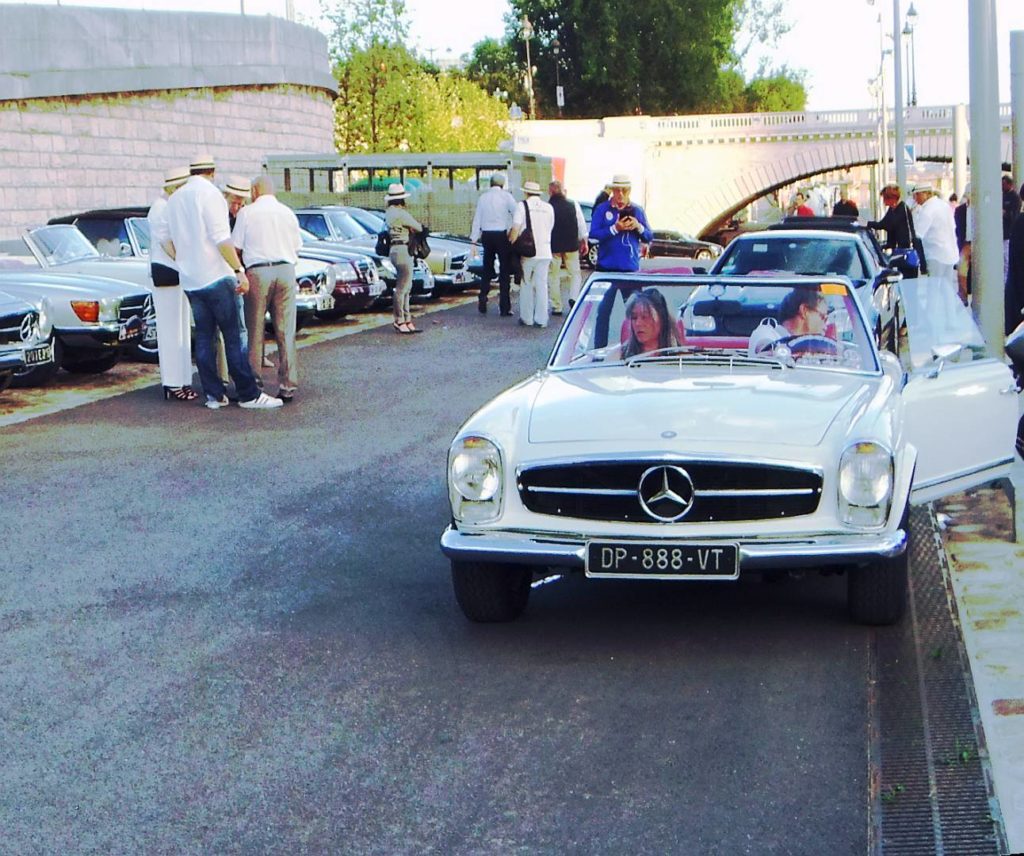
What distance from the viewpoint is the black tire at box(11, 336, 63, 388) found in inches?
560

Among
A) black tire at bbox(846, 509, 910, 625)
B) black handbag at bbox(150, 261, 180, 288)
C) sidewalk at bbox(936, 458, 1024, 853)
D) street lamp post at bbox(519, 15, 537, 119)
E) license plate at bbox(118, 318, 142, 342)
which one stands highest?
street lamp post at bbox(519, 15, 537, 119)

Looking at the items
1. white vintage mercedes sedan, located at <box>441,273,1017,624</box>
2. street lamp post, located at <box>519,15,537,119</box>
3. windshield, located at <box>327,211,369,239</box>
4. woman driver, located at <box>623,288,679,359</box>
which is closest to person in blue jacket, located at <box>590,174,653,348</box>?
windshield, located at <box>327,211,369,239</box>

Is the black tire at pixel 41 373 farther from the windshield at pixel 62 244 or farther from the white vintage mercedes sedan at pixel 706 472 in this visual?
the white vintage mercedes sedan at pixel 706 472

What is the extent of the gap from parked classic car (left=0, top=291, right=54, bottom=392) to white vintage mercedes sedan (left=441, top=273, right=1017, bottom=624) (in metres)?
7.61

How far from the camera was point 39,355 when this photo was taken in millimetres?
14023

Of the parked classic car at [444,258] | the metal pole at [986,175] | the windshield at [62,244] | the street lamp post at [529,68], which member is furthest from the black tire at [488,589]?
the street lamp post at [529,68]

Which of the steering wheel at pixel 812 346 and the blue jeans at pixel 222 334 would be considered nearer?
the steering wheel at pixel 812 346

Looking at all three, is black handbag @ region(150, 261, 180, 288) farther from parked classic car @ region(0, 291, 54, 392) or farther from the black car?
the black car

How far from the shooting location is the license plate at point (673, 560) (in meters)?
5.98

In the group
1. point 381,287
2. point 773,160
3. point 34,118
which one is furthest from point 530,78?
point 381,287

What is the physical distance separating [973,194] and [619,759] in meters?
7.84

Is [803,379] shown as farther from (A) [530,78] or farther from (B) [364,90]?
(A) [530,78]

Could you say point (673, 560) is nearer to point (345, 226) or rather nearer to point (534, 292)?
point (534, 292)

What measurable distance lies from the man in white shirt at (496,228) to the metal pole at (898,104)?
2063 centimetres
